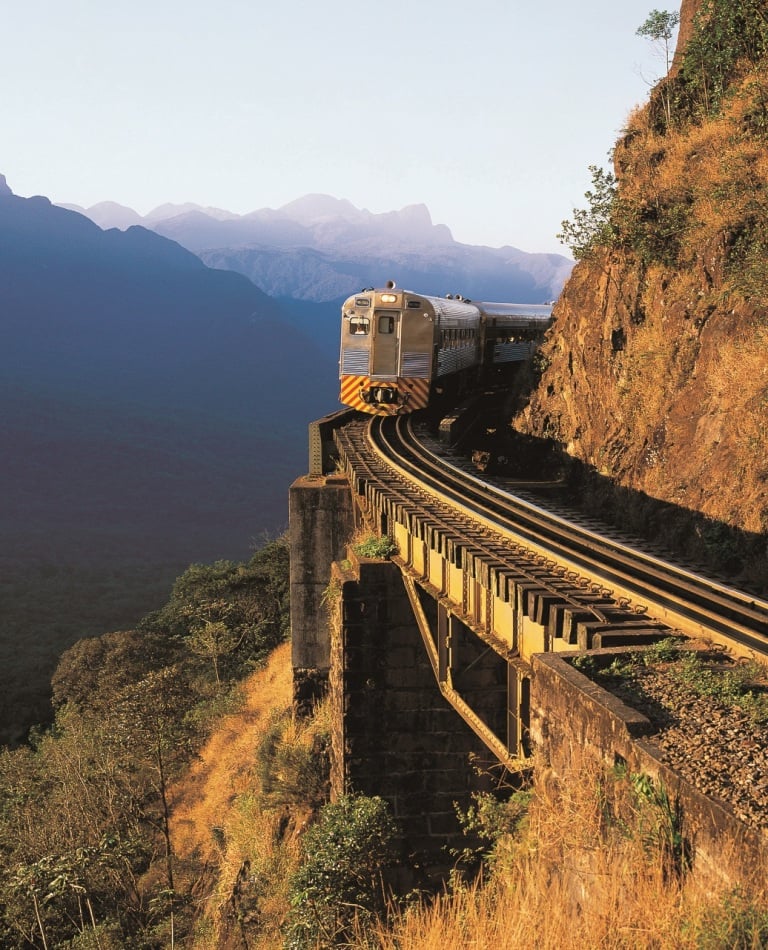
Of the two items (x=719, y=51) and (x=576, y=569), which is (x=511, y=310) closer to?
(x=719, y=51)

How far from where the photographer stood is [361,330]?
25.0 metres

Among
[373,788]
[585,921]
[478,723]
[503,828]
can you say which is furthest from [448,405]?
[585,921]

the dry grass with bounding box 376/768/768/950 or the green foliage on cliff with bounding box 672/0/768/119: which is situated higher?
the green foliage on cliff with bounding box 672/0/768/119

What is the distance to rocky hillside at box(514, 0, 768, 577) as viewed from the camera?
1530cm

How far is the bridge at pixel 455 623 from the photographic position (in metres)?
7.42

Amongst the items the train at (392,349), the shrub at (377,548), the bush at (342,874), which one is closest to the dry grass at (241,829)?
the bush at (342,874)

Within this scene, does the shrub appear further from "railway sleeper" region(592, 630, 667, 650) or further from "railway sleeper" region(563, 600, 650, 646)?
"railway sleeper" region(592, 630, 667, 650)

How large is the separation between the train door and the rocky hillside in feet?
15.4

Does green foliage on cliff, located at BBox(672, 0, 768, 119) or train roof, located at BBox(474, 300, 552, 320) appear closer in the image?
green foliage on cliff, located at BBox(672, 0, 768, 119)

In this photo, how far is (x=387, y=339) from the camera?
24656 millimetres

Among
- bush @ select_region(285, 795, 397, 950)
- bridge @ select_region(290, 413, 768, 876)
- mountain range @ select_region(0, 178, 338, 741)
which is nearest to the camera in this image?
bridge @ select_region(290, 413, 768, 876)

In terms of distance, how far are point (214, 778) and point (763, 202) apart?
22.2 meters

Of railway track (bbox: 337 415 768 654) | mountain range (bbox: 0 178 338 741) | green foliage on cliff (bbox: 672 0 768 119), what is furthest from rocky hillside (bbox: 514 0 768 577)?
mountain range (bbox: 0 178 338 741)

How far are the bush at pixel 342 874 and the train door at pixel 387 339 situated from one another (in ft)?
45.6
